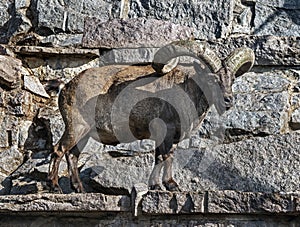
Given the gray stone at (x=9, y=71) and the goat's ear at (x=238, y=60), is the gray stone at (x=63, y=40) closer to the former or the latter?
the gray stone at (x=9, y=71)

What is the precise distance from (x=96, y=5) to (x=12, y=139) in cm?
110

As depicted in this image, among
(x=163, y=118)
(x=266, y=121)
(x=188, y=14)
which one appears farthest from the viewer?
(x=188, y=14)

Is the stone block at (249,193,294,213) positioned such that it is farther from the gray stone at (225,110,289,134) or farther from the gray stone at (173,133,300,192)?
the gray stone at (225,110,289,134)

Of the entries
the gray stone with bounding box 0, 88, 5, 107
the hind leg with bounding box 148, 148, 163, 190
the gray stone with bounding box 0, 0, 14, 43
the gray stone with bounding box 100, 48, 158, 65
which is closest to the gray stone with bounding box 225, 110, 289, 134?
the gray stone with bounding box 100, 48, 158, 65

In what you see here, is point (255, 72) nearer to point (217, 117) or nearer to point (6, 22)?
point (217, 117)

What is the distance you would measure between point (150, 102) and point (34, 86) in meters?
1.12

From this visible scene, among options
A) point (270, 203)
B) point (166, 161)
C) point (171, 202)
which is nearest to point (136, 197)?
point (171, 202)

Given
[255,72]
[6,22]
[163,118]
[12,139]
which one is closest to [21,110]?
[12,139]

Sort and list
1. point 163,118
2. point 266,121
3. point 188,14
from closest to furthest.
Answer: point 163,118 < point 266,121 < point 188,14

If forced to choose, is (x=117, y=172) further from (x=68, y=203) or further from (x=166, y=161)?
(x=68, y=203)

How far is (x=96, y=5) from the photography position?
231 inches

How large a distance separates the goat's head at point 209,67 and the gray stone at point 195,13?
945mm

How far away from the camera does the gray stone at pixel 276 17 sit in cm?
580

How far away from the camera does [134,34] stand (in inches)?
226
